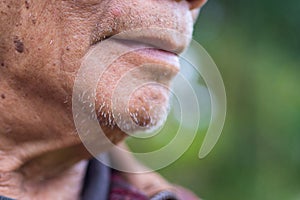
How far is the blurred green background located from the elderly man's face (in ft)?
4.85

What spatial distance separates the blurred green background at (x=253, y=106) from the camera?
2629mm

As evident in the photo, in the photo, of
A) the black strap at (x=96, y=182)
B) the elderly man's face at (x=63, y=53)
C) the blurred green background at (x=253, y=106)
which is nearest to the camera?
the elderly man's face at (x=63, y=53)

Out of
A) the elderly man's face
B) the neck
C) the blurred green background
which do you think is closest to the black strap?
the neck

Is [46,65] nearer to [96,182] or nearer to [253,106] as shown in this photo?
[96,182]

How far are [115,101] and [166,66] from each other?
0.10m

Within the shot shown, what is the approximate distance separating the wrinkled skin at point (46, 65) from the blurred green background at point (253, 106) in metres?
1.44

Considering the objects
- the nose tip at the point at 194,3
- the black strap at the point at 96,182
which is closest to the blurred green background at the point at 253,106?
the black strap at the point at 96,182

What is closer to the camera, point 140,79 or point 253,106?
point 140,79

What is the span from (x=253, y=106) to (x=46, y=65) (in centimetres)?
183

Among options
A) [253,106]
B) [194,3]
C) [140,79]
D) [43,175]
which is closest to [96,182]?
[43,175]

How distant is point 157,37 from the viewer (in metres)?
1.02

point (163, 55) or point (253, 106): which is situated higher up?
point (163, 55)

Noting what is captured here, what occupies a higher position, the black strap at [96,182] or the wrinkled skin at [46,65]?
the wrinkled skin at [46,65]

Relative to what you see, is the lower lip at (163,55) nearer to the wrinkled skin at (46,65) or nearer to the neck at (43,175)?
the wrinkled skin at (46,65)
